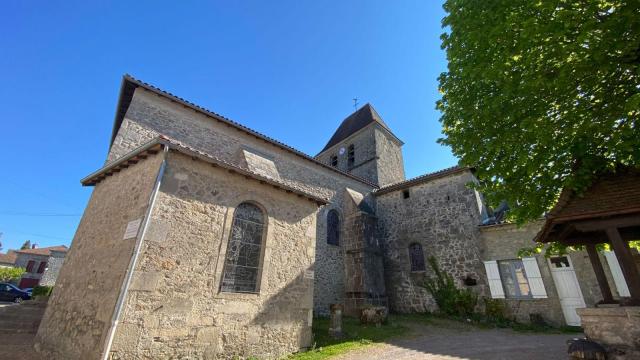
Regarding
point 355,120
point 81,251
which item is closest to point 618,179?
point 81,251

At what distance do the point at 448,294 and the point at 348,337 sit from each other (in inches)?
218

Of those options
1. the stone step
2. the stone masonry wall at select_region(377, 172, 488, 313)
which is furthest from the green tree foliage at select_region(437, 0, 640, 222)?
the stone step

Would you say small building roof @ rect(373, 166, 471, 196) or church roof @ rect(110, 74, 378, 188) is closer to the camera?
church roof @ rect(110, 74, 378, 188)

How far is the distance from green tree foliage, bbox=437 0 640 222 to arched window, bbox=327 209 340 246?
7.32m

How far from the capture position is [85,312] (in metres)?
4.56

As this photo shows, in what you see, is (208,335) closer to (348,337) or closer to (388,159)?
(348,337)

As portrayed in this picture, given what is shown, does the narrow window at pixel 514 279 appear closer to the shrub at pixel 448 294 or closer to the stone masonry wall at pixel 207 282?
the shrub at pixel 448 294

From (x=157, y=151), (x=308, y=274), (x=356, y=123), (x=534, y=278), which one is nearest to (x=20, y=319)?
(x=157, y=151)

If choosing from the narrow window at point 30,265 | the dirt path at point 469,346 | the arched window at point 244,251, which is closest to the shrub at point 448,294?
the dirt path at point 469,346

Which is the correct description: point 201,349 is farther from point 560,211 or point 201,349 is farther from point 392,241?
point 392,241

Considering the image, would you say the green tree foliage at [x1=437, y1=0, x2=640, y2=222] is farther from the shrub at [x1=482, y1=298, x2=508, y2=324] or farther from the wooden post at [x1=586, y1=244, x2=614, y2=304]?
the shrub at [x1=482, y1=298, x2=508, y2=324]

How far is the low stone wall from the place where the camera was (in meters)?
3.87

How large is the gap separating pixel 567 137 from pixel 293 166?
929 centimetres

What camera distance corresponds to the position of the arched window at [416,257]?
12.1 m
